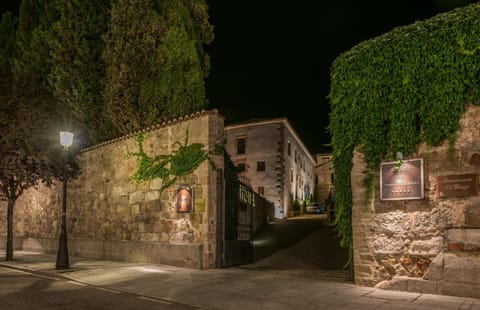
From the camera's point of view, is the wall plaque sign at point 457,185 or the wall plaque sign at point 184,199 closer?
the wall plaque sign at point 457,185

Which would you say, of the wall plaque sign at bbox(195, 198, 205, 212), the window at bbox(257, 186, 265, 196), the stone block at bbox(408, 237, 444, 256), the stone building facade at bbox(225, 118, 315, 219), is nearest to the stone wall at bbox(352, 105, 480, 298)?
the stone block at bbox(408, 237, 444, 256)

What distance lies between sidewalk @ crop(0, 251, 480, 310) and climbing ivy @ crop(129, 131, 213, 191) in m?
2.66

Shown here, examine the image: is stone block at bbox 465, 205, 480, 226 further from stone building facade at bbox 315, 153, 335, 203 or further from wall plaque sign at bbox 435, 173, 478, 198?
stone building facade at bbox 315, 153, 335, 203

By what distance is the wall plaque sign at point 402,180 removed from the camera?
25.8ft

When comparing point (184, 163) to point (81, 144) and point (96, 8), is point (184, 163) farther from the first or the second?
point (96, 8)

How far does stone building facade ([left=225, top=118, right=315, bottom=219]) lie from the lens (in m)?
33.1

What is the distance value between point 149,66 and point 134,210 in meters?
6.00

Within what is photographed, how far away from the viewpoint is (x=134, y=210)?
13078mm

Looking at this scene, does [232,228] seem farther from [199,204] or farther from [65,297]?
[65,297]

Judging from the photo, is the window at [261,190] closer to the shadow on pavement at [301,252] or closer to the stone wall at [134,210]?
the shadow on pavement at [301,252]

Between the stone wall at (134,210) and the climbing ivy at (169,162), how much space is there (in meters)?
0.16

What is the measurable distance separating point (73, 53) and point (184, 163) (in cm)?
963

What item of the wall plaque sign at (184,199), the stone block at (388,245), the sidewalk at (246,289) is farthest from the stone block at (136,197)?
the stone block at (388,245)

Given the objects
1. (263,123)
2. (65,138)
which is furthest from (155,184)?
(263,123)
